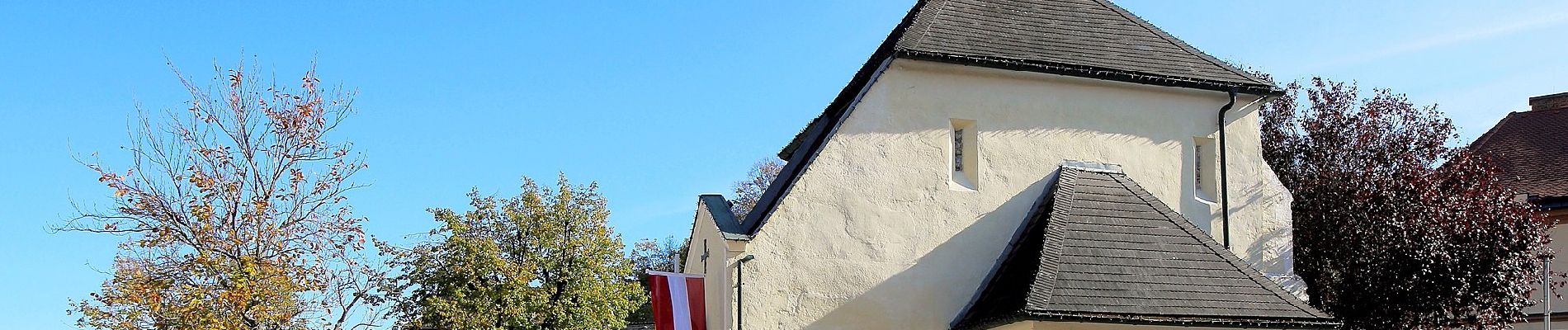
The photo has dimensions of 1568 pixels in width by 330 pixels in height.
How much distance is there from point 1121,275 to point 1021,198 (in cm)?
211

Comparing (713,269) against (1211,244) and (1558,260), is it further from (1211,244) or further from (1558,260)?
(1558,260)

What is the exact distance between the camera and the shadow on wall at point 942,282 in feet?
45.0

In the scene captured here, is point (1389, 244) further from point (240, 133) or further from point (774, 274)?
point (240, 133)

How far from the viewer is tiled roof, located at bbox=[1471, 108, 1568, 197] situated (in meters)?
26.5

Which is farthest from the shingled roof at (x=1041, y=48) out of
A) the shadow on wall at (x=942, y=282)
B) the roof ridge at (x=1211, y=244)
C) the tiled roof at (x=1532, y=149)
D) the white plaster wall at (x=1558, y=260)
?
the white plaster wall at (x=1558, y=260)

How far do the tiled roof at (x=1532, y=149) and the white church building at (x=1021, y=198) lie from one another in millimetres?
13584

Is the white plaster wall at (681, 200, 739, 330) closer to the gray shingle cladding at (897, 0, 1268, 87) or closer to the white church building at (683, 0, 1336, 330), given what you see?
the white church building at (683, 0, 1336, 330)

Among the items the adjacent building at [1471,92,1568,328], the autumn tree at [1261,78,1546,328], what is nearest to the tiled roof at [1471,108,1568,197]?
the adjacent building at [1471,92,1568,328]

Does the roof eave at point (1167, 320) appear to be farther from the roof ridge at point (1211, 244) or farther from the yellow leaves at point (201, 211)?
the yellow leaves at point (201, 211)

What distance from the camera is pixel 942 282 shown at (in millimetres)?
14078

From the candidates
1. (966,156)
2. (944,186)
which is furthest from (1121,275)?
(966,156)

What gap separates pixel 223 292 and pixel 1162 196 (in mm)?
12058

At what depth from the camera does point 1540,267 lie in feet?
70.8

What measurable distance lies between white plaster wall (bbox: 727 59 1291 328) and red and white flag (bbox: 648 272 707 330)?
1.52 m
